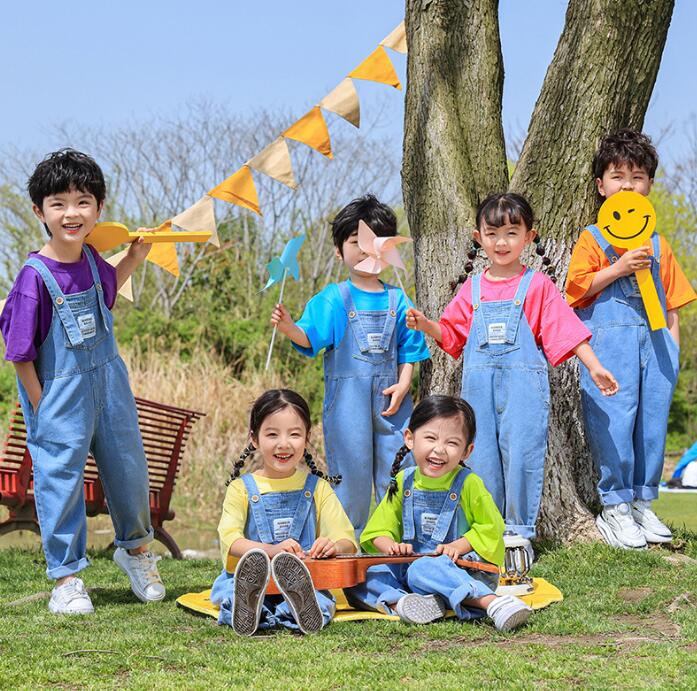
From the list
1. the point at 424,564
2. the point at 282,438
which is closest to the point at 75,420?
the point at 282,438

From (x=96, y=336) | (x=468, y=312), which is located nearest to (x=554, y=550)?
(x=468, y=312)

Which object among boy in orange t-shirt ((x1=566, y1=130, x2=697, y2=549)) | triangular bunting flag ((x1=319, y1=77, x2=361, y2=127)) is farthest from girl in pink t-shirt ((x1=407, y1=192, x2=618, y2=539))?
triangular bunting flag ((x1=319, y1=77, x2=361, y2=127))

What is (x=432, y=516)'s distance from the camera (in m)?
3.86

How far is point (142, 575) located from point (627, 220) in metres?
2.52

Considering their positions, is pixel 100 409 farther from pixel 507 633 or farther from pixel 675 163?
pixel 675 163

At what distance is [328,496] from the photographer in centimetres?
388

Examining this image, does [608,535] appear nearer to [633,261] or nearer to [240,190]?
[633,261]

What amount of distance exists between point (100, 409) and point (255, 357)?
7.25m

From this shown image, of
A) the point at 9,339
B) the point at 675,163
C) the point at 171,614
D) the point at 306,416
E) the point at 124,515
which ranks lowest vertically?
the point at 171,614

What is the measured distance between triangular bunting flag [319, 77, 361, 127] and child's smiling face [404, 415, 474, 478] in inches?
85.4

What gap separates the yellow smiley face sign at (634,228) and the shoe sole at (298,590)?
2075 mm

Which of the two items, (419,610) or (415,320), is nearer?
(419,610)

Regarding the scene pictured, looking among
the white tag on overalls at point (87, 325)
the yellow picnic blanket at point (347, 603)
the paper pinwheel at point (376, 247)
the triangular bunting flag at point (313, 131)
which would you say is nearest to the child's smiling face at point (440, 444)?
the yellow picnic blanket at point (347, 603)

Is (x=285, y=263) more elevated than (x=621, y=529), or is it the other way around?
(x=285, y=263)
